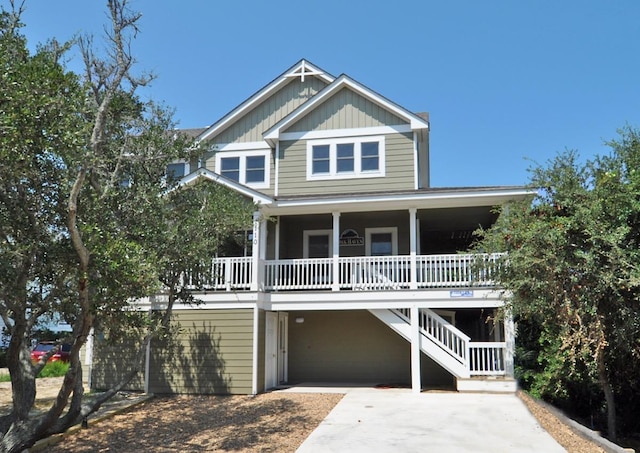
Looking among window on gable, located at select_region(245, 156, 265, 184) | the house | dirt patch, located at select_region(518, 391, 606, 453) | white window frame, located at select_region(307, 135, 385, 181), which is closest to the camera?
dirt patch, located at select_region(518, 391, 606, 453)

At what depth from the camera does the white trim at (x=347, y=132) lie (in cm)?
1695

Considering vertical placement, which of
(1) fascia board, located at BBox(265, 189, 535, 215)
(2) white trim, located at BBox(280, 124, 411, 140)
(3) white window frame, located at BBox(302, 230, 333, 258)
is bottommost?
(3) white window frame, located at BBox(302, 230, 333, 258)

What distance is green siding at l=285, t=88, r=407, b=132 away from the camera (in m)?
17.2

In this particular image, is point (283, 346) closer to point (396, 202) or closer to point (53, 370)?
point (396, 202)

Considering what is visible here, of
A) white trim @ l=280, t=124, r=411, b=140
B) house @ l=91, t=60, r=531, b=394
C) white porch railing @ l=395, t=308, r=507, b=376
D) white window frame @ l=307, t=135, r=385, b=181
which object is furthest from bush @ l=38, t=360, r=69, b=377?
white porch railing @ l=395, t=308, r=507, b=376

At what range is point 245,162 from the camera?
59.5 ft

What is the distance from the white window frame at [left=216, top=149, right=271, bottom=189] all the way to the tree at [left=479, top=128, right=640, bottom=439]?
8488mm

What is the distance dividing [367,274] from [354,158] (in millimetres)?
3918

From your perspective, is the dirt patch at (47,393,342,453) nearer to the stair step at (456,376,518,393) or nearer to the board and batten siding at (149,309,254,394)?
the board and batten siding at (149,309,254,394)

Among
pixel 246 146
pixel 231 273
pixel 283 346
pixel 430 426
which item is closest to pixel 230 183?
pixel 231 273

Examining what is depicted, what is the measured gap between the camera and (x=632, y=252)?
9.65m

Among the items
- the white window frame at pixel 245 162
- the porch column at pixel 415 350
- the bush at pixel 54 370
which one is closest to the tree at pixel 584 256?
the porch column at pixel 415 350

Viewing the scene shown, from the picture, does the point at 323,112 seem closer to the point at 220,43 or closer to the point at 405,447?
the point at 220,43

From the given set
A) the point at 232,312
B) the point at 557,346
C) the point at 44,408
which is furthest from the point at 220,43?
the point at 557,346
